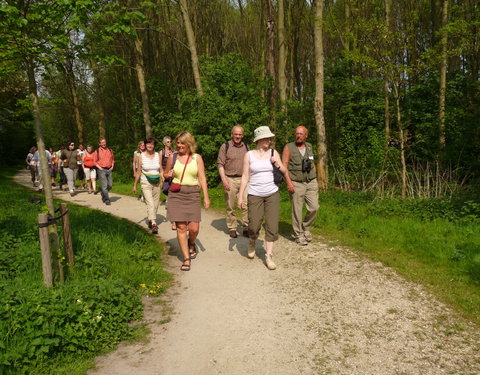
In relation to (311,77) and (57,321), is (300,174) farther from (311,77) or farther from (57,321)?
(311,77)

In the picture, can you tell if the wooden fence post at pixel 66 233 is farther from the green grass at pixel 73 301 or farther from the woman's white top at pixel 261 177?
the woman's white top at pixel 261 177

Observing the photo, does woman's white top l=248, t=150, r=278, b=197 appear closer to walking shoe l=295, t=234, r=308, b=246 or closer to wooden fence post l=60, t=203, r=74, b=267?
walking shoe l=295, t=234, r=308, b=246

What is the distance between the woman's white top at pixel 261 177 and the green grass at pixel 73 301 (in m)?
1.90

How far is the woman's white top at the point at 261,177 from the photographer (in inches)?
219

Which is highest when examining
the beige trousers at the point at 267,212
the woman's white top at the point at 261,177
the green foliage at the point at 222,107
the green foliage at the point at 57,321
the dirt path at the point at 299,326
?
the green foliage at the point at 222,107

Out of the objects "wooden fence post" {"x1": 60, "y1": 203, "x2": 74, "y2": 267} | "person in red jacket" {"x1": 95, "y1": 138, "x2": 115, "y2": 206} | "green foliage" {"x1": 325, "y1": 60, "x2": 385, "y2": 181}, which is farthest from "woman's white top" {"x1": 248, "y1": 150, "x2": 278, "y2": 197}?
"green foliage" {"x1": 325, "y1": 60, "x2": 385, "y2": 181}

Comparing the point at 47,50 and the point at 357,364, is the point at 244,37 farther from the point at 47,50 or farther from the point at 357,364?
the point at 357,364

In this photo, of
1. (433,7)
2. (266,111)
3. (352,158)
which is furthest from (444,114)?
(266,111)

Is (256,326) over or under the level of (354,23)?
under

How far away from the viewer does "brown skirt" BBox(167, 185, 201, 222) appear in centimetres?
557

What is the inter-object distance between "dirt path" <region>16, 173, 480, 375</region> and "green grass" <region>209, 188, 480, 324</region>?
37cm

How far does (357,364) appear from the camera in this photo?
129 inches

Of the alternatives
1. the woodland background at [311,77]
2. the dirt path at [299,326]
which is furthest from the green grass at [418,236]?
the woodland background at [311,77]

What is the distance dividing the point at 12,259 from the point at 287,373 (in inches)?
161
